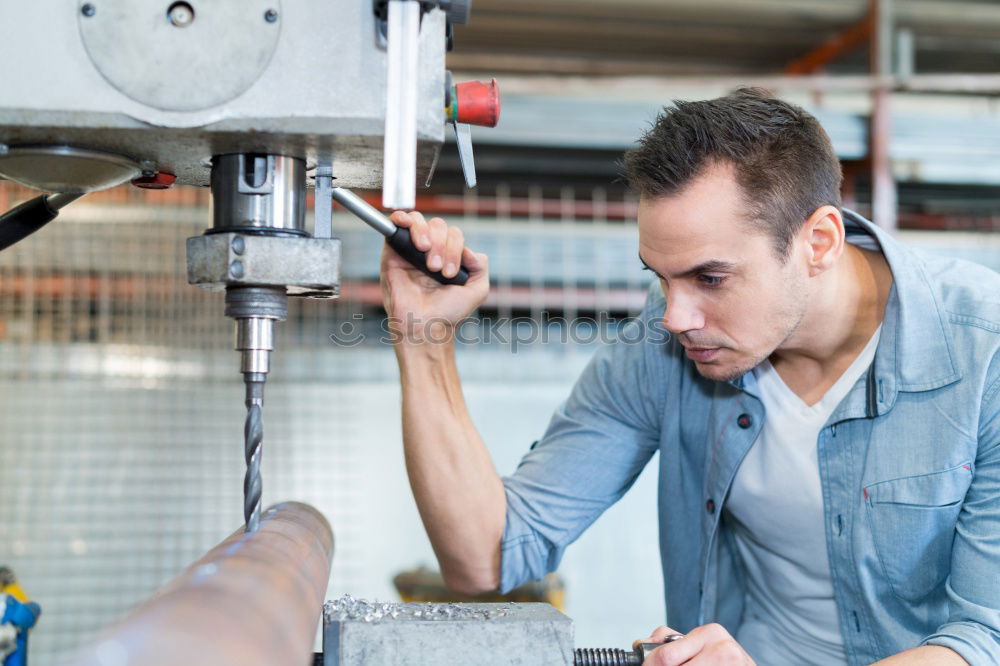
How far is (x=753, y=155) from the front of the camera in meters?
1.12

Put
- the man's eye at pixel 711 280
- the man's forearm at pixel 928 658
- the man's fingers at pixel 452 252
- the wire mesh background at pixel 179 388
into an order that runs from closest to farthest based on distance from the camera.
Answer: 1. the man's forearm at pixel 928 658
2. the man's fingers at pixel 452 252
3. the man's eye at pixel 711 280
4. the wire mesh background at pixel 179 388

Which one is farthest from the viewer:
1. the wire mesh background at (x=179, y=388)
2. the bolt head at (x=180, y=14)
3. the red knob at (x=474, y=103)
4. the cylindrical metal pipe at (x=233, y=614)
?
the wire mesh background at (x=179, y=388)

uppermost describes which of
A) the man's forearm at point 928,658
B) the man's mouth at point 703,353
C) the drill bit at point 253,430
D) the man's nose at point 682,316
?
the man's nose at point 682,316

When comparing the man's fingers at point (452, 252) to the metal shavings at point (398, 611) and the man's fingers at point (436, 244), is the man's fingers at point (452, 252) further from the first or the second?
the metal shavings at point (398, 611)

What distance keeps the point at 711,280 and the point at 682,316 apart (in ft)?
0.19

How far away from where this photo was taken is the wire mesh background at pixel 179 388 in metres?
1.95

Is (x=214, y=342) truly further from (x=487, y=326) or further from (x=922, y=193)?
(x=922, y=193)

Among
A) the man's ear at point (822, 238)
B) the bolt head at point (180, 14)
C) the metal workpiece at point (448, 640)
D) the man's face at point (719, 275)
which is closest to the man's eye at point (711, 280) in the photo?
the man's face at point (719, 275)

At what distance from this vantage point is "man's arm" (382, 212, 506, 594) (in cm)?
114

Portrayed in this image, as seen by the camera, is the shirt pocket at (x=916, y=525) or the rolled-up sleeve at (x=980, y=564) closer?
the rolled-up sleeve at (x=980, y=564)

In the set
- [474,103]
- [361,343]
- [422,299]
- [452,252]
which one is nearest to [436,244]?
[452,252]

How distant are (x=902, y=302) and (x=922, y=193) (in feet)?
4.51

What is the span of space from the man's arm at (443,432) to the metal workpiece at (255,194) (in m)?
0.43

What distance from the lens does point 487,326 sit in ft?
7.02
